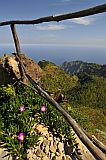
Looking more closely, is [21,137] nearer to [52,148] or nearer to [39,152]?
[39,152]

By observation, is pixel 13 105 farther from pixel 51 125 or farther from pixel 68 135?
pixel 68 135

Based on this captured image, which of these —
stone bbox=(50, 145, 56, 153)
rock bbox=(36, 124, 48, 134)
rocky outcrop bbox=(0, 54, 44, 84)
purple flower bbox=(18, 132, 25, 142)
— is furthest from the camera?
rock bbox=(36, 124, 48, 134)

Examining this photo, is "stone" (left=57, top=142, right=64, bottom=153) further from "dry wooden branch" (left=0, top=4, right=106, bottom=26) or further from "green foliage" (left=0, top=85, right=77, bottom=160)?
"dry wooden branch" (left=0, top=4, right=106, bottom=26)

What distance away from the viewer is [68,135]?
6.44 meters

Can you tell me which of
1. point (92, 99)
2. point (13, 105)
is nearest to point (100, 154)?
point (13, 105)

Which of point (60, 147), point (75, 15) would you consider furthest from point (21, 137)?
point (75, 15)

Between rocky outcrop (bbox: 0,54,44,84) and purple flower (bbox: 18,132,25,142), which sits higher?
rocky outcrop (bbox: 0,54,44,84)

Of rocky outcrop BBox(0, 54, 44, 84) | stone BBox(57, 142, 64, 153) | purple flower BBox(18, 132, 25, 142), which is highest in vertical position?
rocky outcrop BBox(0, 54, 44, 84)

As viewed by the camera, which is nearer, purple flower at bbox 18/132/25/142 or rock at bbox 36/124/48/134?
purple flower at bbox 18/132/25/142

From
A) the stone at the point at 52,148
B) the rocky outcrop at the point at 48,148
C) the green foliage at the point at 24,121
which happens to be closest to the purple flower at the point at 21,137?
the green foliage at the point at 24,121

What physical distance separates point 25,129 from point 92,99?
41.3 metres

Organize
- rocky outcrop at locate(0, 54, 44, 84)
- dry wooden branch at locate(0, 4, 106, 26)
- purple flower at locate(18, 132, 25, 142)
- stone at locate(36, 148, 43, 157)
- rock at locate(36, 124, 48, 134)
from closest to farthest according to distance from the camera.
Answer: dry wooden branch at locate(0, 4, 106, 26) → rocky outcrop at locate(0, 54, 44, 84) → purple flower at locate(18, 132, 25, 142) → stone at locate(36, 148, 43, 157) → rock at locate(36, 124, 48, 134)

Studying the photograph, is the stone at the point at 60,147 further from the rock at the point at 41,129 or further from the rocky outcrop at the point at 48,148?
the rock at the point at 41,129

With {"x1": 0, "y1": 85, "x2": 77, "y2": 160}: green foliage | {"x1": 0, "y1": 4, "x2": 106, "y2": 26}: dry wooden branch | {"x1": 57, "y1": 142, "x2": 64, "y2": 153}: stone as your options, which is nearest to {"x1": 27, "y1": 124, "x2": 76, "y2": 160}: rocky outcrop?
{"x1": 57, "y1": 142, "x2": 64, "y2": 153}: stone
